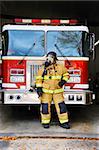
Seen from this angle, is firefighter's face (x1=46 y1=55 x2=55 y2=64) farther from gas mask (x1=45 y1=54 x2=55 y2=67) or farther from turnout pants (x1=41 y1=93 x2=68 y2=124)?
→ turnout pants (x1=41 y1=93 x2=68 y2=124)

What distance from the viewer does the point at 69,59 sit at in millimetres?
8609

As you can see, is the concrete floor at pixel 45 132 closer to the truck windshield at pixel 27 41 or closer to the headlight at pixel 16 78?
the headlight at pixel 16 78

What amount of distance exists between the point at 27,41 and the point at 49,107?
161 cm

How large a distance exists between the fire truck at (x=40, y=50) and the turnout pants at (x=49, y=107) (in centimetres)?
31

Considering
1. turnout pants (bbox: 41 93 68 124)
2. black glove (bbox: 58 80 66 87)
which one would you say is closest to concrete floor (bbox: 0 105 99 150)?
turnout pants (bbox: 41 93 68 124)

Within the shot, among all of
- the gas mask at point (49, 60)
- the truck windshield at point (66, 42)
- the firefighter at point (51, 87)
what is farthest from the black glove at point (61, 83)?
the truck windshield at point (66, 42)

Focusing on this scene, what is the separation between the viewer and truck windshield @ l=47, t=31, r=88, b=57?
867 centimetres

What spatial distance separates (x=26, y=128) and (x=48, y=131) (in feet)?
1.86

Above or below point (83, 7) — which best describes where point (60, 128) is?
below

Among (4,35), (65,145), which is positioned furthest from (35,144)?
(4,35)

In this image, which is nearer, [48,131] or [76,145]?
[76,145]

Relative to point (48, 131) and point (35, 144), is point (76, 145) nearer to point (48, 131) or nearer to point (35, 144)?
point (35, 144)

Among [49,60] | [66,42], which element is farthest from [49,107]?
[66,42]

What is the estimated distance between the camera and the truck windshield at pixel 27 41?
28.5ft
